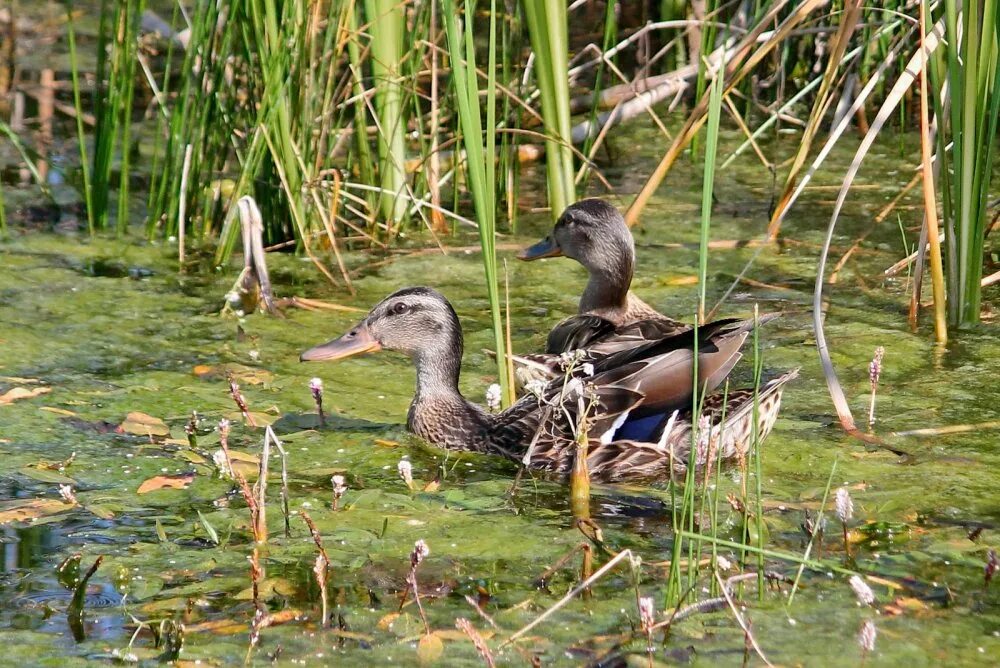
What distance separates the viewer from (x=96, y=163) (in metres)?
6.77

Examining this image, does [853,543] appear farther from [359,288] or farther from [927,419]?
[359,288]

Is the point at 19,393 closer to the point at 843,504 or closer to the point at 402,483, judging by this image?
the point at 402,483

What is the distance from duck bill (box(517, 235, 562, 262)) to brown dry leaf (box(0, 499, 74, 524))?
113 inches

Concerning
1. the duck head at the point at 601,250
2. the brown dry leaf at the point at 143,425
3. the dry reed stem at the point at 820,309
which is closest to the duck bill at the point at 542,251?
the duck head at the point at 601,250

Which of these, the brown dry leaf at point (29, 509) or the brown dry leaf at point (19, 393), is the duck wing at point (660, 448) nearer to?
the brown dry leaf at point (29, 509)

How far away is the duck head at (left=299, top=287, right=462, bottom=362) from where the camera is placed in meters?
5.13

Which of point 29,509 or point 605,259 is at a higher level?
point 605,259

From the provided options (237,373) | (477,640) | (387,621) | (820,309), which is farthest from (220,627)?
(820,309)

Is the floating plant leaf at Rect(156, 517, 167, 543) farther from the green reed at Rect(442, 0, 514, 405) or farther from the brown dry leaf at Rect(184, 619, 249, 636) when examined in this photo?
the green reed at Rect(442, 0, 514, 405)

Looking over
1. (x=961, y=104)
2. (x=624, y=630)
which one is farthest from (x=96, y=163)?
(x=624, y=630)

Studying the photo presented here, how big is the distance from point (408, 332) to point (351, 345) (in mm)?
226

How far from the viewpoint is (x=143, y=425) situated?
4.86m

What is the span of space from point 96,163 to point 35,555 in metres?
3.25

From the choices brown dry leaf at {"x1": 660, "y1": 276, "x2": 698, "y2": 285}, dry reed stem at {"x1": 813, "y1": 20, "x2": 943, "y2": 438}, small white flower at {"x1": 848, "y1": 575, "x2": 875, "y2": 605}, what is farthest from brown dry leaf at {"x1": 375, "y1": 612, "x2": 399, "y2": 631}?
brown dry leaf at {"x1": 660, "y1": 276, "x2": 698, "y2": 285}
